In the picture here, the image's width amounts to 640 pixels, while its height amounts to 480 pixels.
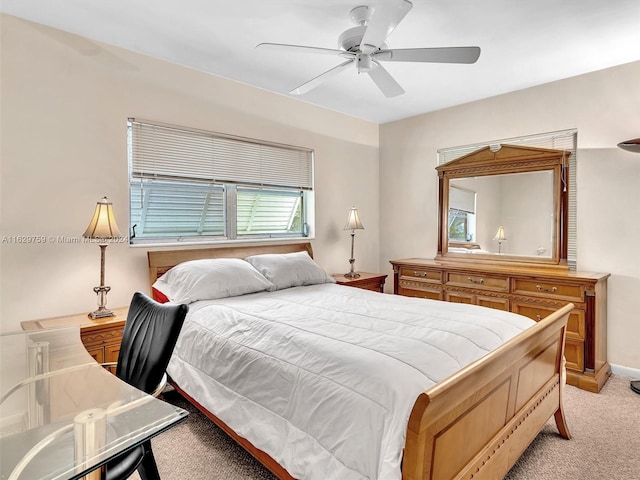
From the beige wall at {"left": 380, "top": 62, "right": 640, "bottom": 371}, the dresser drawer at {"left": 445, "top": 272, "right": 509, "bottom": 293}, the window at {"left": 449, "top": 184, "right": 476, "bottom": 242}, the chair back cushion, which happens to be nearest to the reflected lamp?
the window at {"left": 449, "top": 184, "right": 476, "bottom": 242}

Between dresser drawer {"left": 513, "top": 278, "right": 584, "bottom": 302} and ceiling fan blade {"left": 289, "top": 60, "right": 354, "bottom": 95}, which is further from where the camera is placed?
dresser drawer {"left": 513, "top": 278, "right": 584, "bottom": 302}

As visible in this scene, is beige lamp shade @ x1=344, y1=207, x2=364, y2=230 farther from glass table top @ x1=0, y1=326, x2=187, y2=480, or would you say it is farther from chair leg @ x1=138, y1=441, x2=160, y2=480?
chair leg @ x1=138, y1=441, x2=160, y2=480

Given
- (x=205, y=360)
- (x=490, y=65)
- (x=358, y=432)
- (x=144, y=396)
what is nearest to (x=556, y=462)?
(x=358, y=432)

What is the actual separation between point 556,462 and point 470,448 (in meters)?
0.99

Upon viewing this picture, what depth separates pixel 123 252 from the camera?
2922 mm

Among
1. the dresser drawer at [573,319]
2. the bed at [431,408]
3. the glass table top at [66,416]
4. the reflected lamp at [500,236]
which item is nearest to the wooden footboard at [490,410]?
the bed at [431,408]

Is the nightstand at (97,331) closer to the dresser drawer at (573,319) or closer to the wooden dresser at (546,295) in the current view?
the wooden dresser at (546,295)

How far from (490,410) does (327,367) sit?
0.73m

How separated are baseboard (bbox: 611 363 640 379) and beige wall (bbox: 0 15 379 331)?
4061 millimetres

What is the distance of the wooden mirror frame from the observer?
347 cm

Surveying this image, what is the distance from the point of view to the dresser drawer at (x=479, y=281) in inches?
136

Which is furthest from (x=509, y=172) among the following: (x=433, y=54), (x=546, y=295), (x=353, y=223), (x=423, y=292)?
(x=433, y=54)

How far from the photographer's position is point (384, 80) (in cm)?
256

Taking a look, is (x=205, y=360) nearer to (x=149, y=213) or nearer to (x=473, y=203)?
(x=149, y=213)
